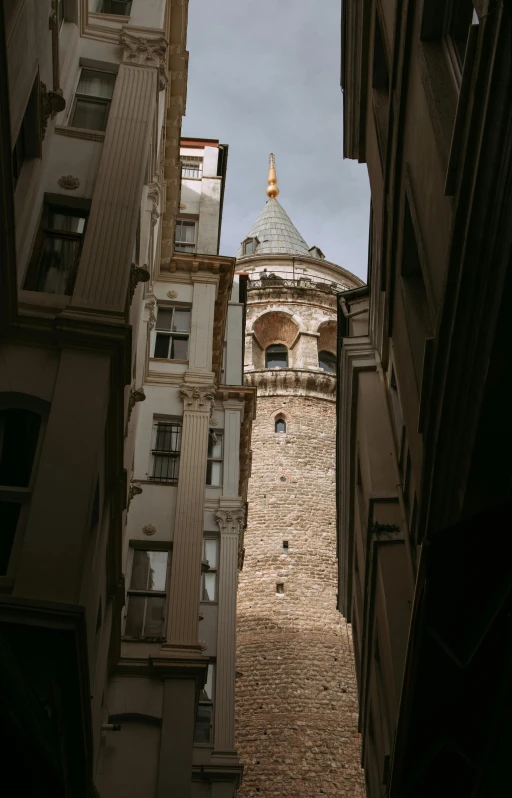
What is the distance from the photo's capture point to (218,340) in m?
22.4

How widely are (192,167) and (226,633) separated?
14908 mm

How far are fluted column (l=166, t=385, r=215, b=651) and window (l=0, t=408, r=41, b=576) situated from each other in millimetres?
7421

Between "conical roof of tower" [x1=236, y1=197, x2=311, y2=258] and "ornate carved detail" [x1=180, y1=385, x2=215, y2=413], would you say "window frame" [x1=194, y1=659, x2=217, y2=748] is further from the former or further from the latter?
"conical roof of tower" [x1=236, y1=197, x2=311, y2=258]

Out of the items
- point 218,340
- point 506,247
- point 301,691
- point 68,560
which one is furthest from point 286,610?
point 506,247

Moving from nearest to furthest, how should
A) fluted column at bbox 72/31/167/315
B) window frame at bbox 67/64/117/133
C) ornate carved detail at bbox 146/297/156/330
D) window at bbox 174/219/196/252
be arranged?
fluted column at bbox 72/31/167/315, window frame at bbox 67/64/117/133, ornate carved detail at bbox 146/297/156/330, window at bbox 174/219/196/252

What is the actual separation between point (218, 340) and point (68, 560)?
14.2 metres

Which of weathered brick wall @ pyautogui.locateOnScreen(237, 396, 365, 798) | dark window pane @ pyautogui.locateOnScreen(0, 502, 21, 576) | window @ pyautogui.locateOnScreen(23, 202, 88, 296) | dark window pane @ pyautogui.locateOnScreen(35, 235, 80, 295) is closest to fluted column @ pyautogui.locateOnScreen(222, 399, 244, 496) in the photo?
window @ pyautogui.locateOnScreen(23, 202, 88, 296)

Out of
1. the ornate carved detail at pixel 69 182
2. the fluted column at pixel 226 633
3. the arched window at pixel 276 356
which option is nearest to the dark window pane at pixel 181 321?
the fluted column at pixel 226 633

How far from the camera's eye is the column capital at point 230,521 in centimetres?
2153

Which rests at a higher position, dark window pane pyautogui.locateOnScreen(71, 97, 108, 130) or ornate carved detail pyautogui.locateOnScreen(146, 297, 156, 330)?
ornate carved detail pyautogui.locateOnScreen(146, 297, 156, 330)

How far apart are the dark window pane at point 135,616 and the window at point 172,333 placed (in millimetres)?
6364

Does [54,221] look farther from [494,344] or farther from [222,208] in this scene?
[222,208]

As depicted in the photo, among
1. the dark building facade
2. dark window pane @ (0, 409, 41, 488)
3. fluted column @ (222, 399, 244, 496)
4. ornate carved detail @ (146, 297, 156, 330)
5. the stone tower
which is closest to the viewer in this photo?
the dark building facade

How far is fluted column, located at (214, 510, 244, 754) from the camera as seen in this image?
710 inches
